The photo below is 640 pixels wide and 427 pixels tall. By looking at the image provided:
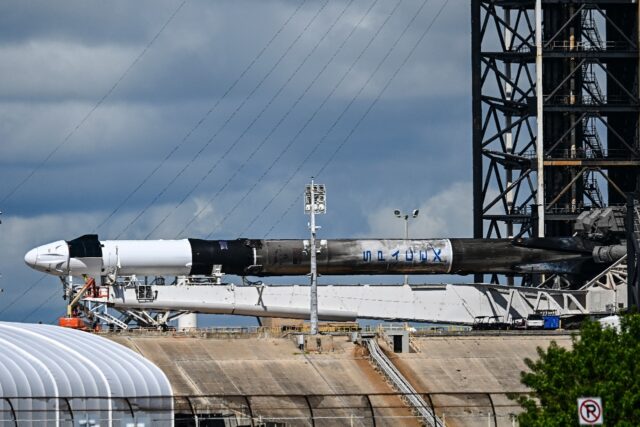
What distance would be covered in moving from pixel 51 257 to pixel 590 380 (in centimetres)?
5230

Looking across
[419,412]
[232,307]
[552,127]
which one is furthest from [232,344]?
[552,127]

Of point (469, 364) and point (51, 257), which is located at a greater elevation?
point (51, 257)

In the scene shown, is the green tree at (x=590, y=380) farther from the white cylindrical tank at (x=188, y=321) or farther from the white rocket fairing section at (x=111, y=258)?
the white cylindrical tank at (x=188, y=321)

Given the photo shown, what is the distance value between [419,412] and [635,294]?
25.4 metres

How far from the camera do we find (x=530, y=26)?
135000mm

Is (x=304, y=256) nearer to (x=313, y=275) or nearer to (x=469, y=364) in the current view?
(x=313, y=275)

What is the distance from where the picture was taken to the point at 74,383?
249ft

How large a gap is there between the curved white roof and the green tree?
18.5 metres

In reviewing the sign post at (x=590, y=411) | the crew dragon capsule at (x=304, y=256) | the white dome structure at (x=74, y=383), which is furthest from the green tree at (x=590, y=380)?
the crew dragon capsule at (x=304, y=256)

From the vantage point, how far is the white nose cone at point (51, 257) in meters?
113

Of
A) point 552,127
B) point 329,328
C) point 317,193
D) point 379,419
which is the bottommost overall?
point 379,419

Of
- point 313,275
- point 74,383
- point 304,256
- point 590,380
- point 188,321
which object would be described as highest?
point 304,256

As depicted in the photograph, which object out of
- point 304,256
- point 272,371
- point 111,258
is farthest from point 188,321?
point 272,371

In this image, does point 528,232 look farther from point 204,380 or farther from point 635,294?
point 204,380
